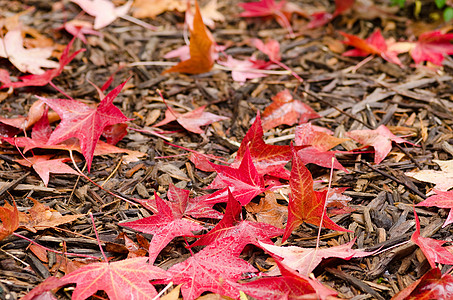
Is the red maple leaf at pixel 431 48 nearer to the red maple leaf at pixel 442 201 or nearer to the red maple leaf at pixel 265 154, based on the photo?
the red maple leaf at pixel 442 201

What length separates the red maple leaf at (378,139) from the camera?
1630mm

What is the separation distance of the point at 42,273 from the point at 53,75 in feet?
3.40

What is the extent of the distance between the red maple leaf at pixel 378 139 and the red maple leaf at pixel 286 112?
0.73 ft

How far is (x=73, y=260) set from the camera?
50.6 inches

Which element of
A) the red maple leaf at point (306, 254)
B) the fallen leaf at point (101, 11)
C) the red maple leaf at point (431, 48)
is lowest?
the red maple leaf at point (306, 254)

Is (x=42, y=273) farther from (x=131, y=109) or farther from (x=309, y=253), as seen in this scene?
(x=131, y=109)

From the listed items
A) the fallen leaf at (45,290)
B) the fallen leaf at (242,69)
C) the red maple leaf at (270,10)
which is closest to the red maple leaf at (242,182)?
the fallen leaf at (45,290)

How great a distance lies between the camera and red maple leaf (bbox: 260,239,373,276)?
3.88ft

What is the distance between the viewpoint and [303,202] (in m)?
1.25

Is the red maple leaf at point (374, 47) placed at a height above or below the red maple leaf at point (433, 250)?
above

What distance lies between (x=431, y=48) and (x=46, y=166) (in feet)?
6.59

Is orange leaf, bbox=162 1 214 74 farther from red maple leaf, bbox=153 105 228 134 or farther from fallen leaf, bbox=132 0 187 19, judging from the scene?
fallen leaf, bbox=132 0 187 19

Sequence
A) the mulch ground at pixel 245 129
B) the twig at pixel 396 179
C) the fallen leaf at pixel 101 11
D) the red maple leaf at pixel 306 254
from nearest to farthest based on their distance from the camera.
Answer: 1. the red maple leaf at pixel 306 254
2. the mulch ground at pixel 245 129
3. the twig at pixel 396 179
4. the fallen leaf at pixel 101 11

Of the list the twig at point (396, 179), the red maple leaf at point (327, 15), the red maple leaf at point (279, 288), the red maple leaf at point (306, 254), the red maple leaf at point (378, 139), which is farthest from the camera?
the red maple leaf at point (327, 15)
